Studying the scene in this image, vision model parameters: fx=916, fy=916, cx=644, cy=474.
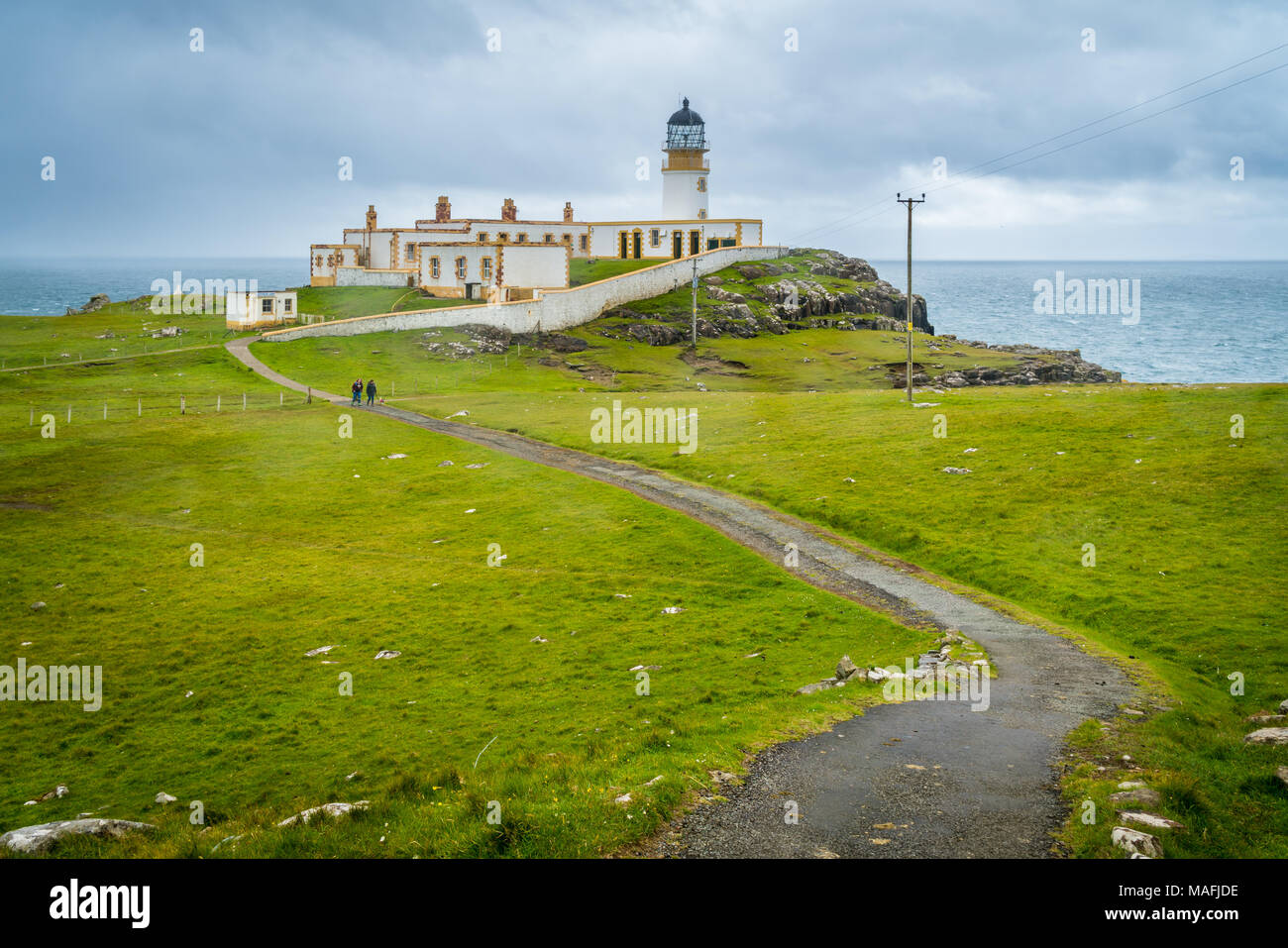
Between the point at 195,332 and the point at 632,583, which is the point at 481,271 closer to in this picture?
the point at 195,332

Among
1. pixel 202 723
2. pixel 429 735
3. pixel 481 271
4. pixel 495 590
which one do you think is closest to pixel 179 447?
pixel 495 590

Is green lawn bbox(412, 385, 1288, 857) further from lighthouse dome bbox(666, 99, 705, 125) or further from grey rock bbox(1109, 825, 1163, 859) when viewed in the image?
lighthouse dome bbox(666, 99, 705, 125)

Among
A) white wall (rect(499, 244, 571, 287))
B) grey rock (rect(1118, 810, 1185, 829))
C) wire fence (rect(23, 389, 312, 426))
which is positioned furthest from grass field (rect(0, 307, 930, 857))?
white wall (rect(499, 244, 571, 287))

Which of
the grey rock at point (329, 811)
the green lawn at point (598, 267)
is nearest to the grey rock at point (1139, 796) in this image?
the grey rock at point (329, 811)

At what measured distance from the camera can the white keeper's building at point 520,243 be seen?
106m

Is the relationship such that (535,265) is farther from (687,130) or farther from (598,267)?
(687,130)

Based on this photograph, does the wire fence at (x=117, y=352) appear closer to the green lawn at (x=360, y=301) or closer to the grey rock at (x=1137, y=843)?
the green lawn at (x=360, y=301)

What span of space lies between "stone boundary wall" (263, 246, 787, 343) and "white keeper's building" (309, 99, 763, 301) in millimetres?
3249

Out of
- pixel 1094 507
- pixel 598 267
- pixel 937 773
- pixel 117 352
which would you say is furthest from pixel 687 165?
pixel 937 773

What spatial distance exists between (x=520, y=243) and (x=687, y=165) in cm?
3555

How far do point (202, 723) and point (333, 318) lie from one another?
78469mm

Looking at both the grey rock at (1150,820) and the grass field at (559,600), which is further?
the grass field at (559,600)

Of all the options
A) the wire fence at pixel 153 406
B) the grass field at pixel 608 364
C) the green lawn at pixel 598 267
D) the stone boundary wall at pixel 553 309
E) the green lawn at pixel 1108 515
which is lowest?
the green lawn at pixel 1108 515

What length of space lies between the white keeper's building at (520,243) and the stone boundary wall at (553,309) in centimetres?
325
